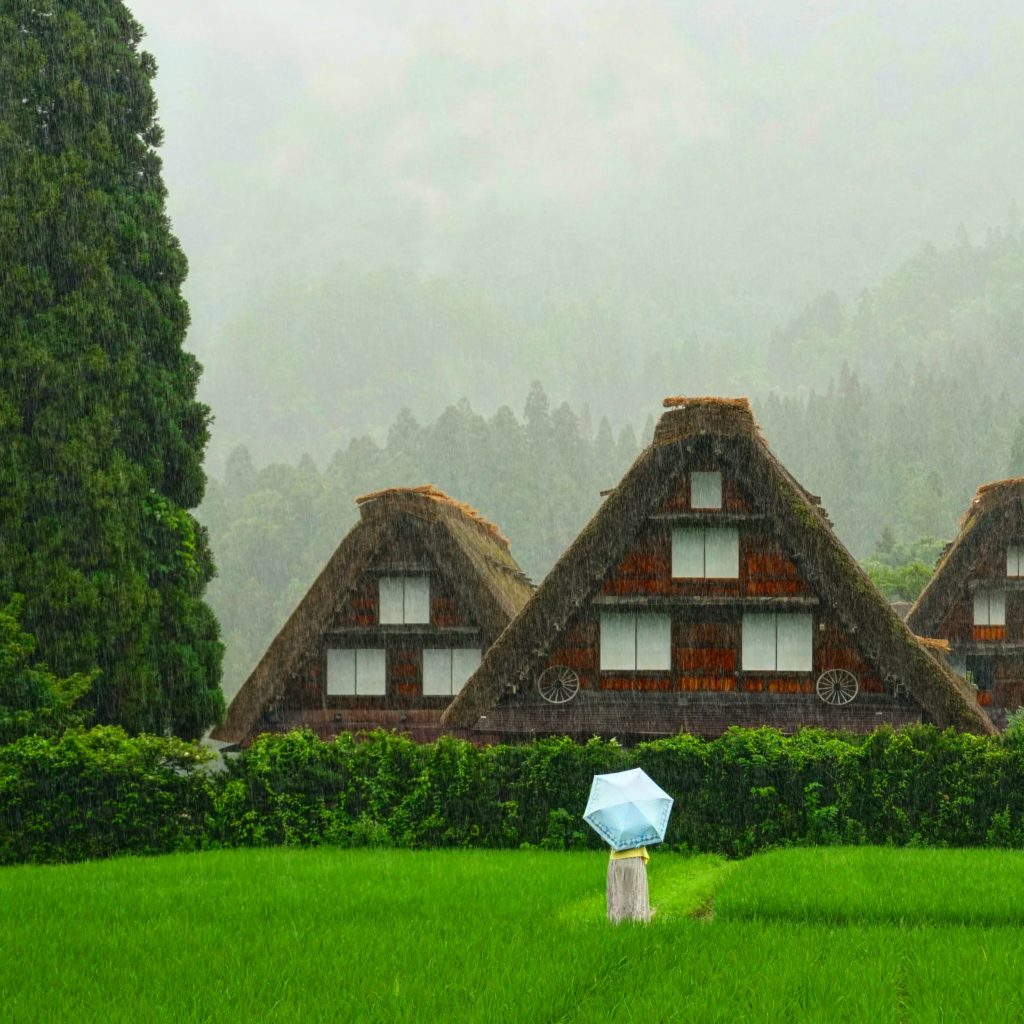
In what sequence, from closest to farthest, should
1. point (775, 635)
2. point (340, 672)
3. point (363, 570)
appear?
point (775, 635), point (363, 570), point (340, 672)

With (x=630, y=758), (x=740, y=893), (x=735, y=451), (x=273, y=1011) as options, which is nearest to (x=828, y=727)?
(x=735, y=451)

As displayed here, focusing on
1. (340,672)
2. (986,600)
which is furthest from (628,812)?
(986,600)

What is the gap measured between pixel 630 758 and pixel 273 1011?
1048 centimetres

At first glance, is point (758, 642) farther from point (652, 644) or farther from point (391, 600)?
point (391, 600)

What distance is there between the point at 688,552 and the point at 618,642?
2.23m

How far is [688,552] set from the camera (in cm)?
2586

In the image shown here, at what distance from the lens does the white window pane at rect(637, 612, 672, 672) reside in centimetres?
2584

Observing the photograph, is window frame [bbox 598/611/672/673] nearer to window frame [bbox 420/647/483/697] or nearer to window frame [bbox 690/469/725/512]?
window frame [bbox 690/469/725/512]

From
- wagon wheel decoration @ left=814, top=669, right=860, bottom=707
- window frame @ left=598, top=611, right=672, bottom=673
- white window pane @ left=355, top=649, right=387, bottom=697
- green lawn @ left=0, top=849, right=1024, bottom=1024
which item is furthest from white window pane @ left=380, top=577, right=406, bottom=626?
green lawn @ left=0, top=849, right=1024, bottom=1024

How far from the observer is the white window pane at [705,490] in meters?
25.8

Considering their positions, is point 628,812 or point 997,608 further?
point 997,608

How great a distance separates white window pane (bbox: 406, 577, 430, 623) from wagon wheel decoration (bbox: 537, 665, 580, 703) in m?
5.61

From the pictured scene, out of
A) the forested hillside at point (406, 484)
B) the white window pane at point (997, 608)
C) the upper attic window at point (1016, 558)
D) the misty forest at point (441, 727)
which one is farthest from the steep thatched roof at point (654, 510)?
the forested hillside at point (406, 484)

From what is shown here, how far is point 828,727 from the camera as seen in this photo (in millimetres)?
24688
